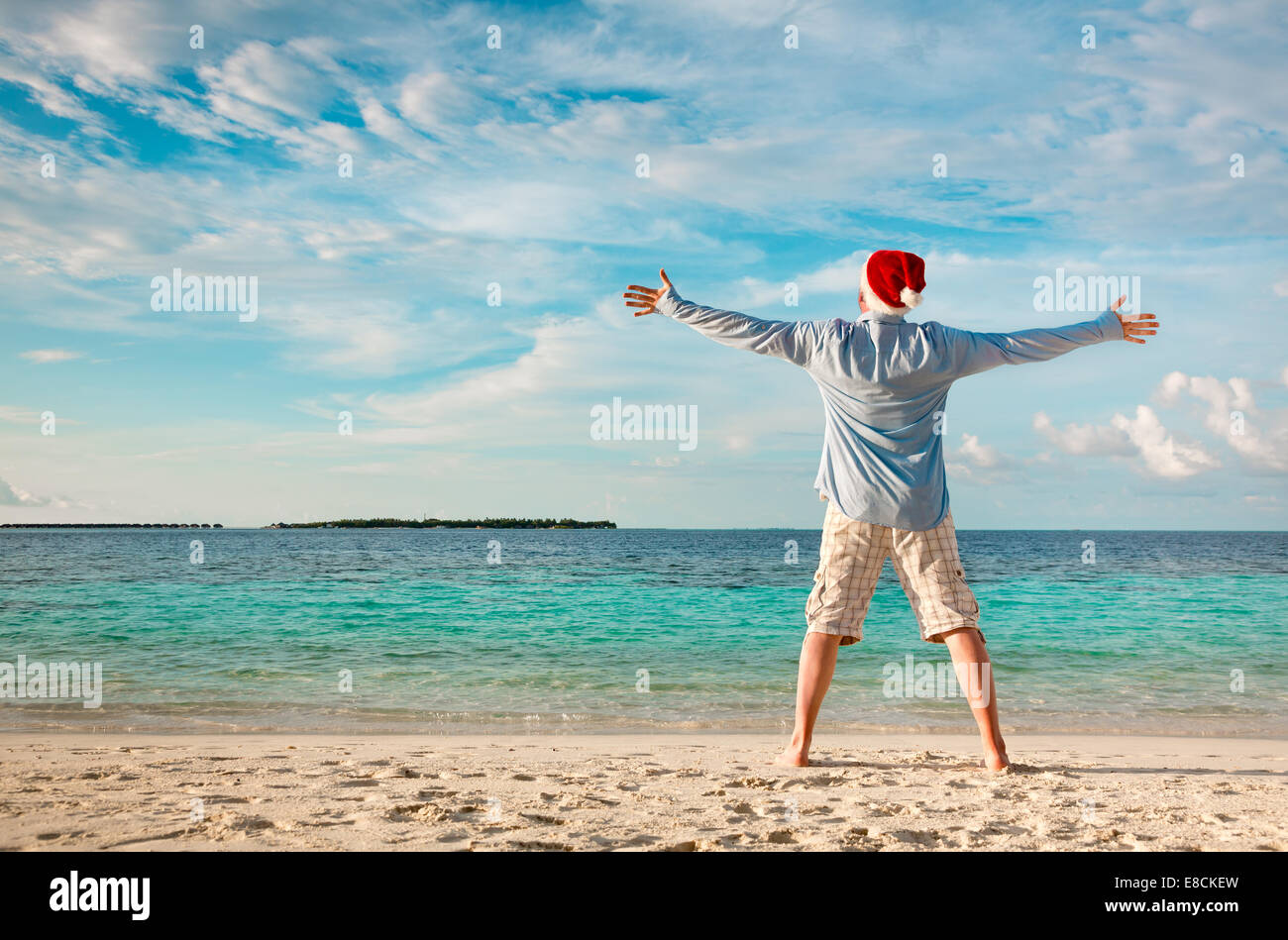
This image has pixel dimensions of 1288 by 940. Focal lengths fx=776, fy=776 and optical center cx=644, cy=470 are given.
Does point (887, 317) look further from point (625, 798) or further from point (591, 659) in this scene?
point (591, 659)

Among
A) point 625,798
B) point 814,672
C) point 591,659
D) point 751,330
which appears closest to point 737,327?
point 751,330

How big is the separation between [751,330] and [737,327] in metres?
0.07

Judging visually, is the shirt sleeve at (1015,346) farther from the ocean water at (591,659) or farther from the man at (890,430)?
the ocean water at (591,659)

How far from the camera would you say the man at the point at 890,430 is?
11.8ft

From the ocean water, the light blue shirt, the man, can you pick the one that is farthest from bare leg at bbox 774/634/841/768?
the ocean water

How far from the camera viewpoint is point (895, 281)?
3.71 metres

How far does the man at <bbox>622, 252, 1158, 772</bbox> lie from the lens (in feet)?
11.8

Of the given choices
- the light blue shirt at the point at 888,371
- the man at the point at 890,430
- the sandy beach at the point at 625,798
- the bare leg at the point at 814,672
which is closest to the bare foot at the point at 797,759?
the sandy beach at the point at 625,798

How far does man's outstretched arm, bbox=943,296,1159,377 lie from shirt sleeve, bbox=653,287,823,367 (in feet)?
2.08

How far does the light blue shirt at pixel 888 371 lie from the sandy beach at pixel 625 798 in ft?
4.27

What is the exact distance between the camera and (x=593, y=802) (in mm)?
3330
